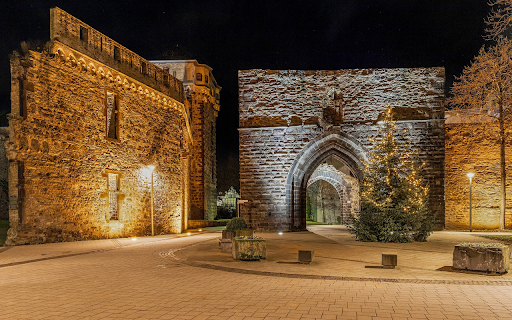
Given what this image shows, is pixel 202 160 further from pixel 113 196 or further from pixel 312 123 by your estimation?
pixel 113 196

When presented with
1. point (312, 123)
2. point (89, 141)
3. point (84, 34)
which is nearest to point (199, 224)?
point (312, 123)

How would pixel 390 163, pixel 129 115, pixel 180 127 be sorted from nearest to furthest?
pixel 390 163 → pixel 129 115 → pixel 180 127

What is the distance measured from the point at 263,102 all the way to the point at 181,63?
1376 cm

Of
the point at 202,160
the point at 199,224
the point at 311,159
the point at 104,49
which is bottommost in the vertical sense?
the point at 199,224

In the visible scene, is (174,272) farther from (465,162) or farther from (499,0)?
(465,162)

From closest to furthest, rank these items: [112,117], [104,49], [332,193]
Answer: [104,49], [112,117], [332,193]

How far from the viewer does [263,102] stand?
61.7ft

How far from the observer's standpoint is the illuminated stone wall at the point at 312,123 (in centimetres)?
1820

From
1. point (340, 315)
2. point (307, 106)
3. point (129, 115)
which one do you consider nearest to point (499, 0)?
point (307, 106)

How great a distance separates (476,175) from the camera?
66.6ft

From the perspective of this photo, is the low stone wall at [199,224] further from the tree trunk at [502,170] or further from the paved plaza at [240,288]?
the tree trunk at [502,170]

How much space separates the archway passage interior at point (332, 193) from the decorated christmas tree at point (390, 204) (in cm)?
920

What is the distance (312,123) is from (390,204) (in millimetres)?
6753

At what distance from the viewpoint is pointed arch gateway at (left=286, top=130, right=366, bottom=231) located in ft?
60.7
